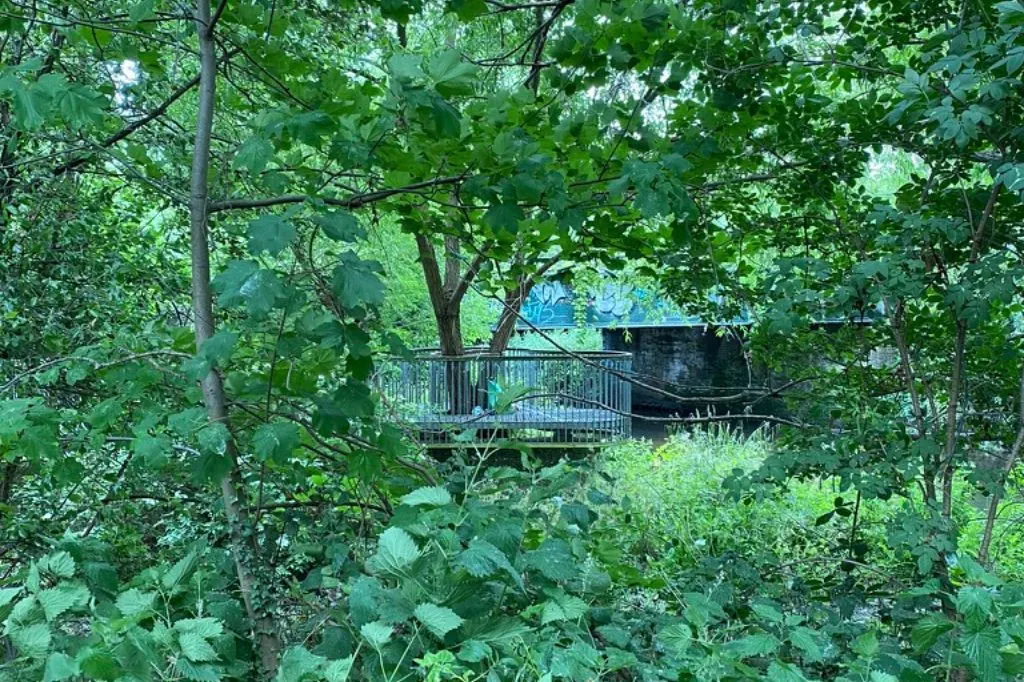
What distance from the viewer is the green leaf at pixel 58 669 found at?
1.35 metres

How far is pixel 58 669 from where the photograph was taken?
53.4 inches

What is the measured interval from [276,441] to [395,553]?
384mm

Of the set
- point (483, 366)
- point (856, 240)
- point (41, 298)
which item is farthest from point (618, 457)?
point (41, 298)

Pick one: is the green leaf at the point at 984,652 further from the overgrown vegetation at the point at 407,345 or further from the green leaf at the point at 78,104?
the green leaf at the point at 78,104

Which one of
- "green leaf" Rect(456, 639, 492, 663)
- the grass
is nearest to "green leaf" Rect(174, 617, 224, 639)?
"green leaf" Rect(456, 639, 492, 663)

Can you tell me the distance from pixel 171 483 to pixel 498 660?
1850 millimetres

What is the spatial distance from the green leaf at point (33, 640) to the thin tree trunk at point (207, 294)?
0.49 metres

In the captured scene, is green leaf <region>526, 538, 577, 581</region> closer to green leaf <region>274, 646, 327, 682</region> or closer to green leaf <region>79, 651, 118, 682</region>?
green leaf <region>274, 646, 327, 682</region>

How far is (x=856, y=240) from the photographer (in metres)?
2.94

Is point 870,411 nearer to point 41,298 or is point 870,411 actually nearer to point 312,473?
point 312,473

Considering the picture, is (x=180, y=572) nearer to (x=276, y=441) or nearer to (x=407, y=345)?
(x=276, y=441)

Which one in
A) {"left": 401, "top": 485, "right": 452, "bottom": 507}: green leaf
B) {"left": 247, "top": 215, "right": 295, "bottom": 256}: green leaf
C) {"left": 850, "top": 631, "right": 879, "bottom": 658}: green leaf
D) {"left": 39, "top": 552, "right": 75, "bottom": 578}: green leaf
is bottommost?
{"left": 850, "top": 631, "right": 879, "bottom": 658}: green leaf

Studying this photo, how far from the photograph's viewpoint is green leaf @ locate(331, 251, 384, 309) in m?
1.61

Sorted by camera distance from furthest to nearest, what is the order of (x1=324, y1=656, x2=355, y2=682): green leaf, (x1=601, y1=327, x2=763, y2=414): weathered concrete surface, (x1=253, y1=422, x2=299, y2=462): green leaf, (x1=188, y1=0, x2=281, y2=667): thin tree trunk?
(x1=601, y1=327, x2=763, y2=414): weathered concrete surface
(x1=188, y1=0, x2=281, y2=667): thin tree trunk
(x1=253, y1=422, x2=299, y2=462): green leaf
(x1=324, y1=656, x2=355, y2=682): green leaf
